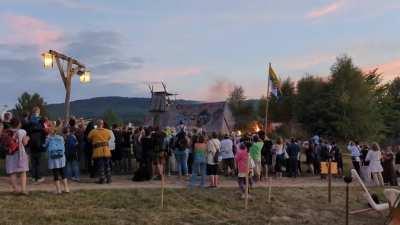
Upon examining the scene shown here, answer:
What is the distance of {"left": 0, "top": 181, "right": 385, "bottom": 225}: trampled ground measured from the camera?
1465cm

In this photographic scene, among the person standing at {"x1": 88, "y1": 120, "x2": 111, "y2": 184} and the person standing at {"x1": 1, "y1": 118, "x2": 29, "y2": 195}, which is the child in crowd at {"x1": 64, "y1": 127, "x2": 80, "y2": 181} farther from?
the person standing at {"x1": 1, "y1": 118, "x2": 29, "y2": 195}

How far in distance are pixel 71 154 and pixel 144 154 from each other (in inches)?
109

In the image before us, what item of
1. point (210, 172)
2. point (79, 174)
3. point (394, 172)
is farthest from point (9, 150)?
point (394, 172)

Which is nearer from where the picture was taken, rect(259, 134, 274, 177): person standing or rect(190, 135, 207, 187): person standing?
rect(190, 135, 207, 187): person standing

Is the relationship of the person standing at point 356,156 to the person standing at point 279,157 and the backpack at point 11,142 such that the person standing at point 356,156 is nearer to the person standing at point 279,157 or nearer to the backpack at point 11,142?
the person standing at point 279,157

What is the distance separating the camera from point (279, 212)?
17828mm

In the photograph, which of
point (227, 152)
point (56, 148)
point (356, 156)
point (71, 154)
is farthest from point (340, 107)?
point (56, 148)

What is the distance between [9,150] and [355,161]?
59.0ft

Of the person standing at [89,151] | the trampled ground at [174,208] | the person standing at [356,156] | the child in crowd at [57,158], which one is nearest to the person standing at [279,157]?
the person standing at [356,156]

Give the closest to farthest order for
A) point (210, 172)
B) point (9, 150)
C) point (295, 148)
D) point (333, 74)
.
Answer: point (9, 150) < point (210, 172) < point (295, 148) < point (333, 74)

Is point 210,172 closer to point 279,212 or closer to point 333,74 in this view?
point 279,212

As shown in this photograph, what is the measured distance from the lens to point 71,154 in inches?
762

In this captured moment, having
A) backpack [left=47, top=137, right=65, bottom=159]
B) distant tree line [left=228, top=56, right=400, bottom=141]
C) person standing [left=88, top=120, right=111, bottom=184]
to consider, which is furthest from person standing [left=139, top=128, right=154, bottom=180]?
distant tree line [left=228, top=56, right=400, bottom=141]

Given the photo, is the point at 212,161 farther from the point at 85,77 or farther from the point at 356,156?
the point at 356,156
